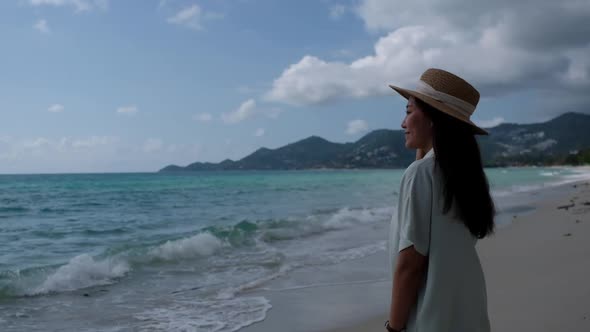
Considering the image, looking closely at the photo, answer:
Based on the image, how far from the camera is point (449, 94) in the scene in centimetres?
171

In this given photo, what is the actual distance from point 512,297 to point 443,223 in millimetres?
4365

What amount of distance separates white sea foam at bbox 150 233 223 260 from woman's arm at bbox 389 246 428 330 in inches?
354

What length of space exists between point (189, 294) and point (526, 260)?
198 inches

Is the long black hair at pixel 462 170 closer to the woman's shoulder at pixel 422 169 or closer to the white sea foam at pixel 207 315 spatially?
the woman's shoulder at pixel 422 169

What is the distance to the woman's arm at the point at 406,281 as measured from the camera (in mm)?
1604

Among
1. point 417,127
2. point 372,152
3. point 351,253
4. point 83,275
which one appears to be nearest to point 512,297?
point 417,127

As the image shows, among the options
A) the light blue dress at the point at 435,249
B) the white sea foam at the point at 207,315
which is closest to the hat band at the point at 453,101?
the light blue dress at the point at 435,249

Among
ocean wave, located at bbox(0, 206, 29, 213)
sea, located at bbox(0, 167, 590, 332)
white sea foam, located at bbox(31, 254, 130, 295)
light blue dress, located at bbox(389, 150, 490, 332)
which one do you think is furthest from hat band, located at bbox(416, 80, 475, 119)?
ocean wave, located at bbox(0, 206, 29, 213)

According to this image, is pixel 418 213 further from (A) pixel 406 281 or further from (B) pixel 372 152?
(B) pixel 372 152

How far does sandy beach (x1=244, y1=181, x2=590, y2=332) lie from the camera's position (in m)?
4.57

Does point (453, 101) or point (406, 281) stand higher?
point (453, 101)

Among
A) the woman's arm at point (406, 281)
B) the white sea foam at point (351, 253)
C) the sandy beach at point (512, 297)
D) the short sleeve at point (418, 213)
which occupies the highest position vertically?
the short sleeve at point (418, 213)

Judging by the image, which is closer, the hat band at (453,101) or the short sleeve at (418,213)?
the short sleeve at (418,213)

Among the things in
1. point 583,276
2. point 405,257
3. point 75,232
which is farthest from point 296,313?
point 75,232
